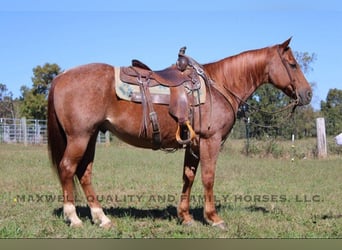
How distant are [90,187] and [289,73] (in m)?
3.16

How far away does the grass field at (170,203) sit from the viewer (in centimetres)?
467

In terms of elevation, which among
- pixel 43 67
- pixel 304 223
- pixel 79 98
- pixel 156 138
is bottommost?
pixel 304 223

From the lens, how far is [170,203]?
21.5 feet

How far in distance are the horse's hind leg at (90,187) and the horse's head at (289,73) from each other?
2.68 meters

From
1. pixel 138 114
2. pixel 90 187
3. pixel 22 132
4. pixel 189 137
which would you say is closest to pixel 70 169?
pixel 90 187

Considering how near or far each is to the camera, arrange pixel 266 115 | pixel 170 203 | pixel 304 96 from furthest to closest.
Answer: pixel 266 115, pixel 170 203, pixel 304 96

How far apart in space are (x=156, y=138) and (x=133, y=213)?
55.6 inches

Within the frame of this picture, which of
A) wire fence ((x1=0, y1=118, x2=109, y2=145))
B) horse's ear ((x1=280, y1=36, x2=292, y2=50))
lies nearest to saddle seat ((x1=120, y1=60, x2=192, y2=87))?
horse's ear ((x1=280, y1=36, x2=292, y2=50))

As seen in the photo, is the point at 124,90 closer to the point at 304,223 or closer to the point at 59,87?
the point at 59,87

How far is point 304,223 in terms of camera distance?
5207mm

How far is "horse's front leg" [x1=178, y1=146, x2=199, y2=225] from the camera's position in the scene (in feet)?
17.0

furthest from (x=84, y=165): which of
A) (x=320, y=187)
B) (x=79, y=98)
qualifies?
(x=320, y=187)

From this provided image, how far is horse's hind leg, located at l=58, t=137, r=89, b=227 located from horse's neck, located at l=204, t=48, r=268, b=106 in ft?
6.83

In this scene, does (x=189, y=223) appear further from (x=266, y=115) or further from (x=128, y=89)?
(x=266, y=115)
